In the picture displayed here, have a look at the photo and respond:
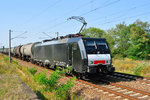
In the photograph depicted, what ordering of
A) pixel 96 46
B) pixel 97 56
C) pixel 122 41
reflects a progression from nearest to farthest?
pixel 97 56, pixel 96 46, pixel 122 41

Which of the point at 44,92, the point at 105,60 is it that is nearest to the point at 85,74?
the point at 105,60

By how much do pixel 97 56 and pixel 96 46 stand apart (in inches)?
28.9

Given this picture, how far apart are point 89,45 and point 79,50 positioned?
2.32 ft

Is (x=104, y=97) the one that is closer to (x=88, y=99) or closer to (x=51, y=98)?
(x=88, y=99)

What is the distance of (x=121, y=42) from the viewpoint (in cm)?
4994

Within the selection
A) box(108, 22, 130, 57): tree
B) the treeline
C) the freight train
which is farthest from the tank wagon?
box(108, 22, 130, 57): tree

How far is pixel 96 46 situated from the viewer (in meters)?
9.74

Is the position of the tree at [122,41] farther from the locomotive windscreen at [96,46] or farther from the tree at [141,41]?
the locomotive windscreen at [96,46]

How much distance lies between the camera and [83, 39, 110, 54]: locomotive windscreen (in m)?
9.36

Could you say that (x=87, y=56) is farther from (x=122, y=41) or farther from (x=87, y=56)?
(x=122, y=41)

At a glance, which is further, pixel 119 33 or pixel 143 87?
pixel 119 33

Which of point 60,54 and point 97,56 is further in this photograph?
point 60,54

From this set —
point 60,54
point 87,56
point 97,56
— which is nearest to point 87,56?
point 87,56

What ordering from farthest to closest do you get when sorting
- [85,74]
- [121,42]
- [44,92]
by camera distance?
[121,42] → [85,74] → [44,92]
